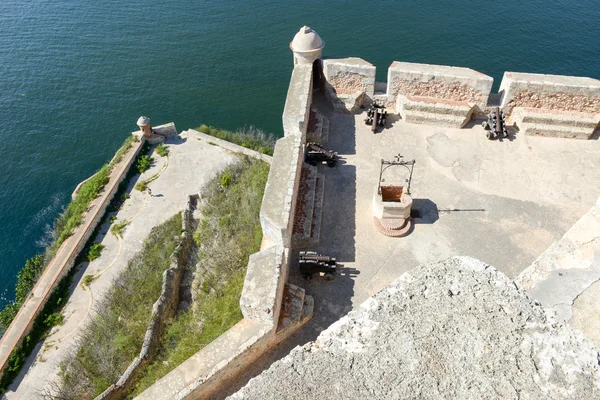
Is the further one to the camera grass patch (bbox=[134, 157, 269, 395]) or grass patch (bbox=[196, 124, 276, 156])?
grass patch (bbox=[196, 124, 276, 156])

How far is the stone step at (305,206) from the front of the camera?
9.92 meters

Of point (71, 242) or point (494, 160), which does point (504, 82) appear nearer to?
point (494, 160)

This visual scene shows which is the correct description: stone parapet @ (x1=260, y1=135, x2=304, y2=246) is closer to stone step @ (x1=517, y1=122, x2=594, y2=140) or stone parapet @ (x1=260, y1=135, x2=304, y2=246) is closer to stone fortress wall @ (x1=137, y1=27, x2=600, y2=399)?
stone fortress wall @ (x1=137, y1=27, x2=600, y2=399)

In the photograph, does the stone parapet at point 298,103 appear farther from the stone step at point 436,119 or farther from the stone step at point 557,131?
the stone step at point 557,131

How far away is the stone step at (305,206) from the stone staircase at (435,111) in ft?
12.8

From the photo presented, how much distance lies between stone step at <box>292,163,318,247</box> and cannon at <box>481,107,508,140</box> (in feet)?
18.1

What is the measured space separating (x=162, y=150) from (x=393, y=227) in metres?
14.1

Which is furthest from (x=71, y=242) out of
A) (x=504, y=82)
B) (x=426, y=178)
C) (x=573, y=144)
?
(x=573, y=144)

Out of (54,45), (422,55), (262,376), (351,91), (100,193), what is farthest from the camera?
(54,45)

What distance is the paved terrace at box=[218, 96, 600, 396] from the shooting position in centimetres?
942

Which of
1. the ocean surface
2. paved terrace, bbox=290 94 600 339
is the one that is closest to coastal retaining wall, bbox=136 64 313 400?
paved terrace, bbox=290 94 600 339

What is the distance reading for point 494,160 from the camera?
39.7ft

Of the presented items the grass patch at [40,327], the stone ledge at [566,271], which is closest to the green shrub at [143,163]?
the grass patch at [40,327]

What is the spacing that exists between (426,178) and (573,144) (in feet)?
15.8
